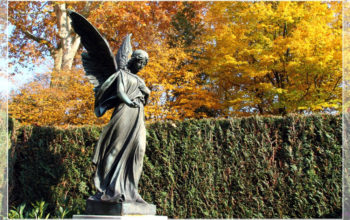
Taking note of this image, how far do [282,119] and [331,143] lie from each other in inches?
48.3

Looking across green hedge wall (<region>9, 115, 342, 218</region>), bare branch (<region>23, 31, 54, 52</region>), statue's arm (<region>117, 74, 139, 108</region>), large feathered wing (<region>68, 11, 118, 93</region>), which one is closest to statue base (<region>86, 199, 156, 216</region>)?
statue's arm (<region>117, 74, 139, 108</region>)

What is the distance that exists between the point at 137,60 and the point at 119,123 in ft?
3.52

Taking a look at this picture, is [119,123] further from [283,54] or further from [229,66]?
[229,66]

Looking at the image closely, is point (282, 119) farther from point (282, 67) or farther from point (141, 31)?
point (141, 31)

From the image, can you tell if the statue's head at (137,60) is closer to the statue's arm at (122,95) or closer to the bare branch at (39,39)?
the statue's arm at (122,95)

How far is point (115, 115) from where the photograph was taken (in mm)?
5723

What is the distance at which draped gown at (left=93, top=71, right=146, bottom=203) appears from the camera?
18.0ft

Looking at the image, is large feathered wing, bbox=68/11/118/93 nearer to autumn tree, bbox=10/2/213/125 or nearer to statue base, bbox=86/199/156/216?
statue base, bbox=86/199/156/216

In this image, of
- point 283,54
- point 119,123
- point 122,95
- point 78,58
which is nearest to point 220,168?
point 119,123

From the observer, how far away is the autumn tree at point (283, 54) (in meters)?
13.2

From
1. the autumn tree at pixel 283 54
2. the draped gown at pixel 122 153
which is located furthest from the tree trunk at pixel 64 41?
the draped gown at pixel 122 153

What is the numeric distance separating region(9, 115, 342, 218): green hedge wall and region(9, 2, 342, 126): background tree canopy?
4.63 metres

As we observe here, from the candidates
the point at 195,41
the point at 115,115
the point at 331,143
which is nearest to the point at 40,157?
the point at 115,115

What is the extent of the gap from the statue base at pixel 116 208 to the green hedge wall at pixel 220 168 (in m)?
3.70
